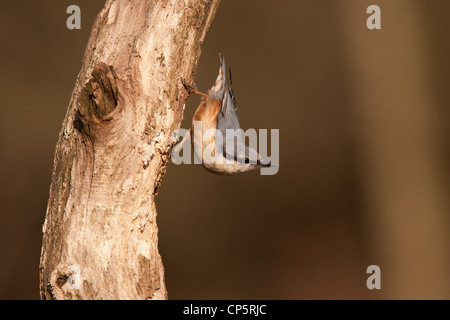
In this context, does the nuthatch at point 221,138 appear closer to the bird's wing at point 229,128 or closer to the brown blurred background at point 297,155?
the bird's wing at point 229,128

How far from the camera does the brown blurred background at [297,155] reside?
3.95m

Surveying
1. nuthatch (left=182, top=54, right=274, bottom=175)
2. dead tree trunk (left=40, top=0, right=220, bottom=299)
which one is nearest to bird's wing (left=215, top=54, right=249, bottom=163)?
nuthatch (left=182, top=54, right=274, bottom=175)

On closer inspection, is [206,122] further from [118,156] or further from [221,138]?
[118,156]

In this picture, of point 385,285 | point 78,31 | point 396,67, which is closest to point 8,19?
point 78,31

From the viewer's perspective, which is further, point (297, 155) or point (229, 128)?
point (297, 155)

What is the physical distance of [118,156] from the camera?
186 cm

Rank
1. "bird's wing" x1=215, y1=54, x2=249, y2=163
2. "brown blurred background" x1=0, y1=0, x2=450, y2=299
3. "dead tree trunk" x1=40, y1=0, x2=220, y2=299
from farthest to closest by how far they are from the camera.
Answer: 1. "brown blurred background" x1=0, y1=0, x2=450, y2=299
2. "bird's wing" x1=215, y1=54, x2=249, y2=163
3. "dead tree trunk" x1=40, y1=0, x2=220, y2=299

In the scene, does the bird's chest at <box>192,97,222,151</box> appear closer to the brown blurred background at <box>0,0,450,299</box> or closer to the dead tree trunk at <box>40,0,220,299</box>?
the dead tree trunk at <box>40,0,220,299</box>

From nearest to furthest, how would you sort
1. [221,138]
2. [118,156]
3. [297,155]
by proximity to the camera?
1. [118,156]
2. [221,138]
3. [297,155]

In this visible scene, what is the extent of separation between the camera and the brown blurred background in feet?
13.0

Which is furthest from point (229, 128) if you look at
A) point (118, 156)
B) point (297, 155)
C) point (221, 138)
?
point (297, 155)

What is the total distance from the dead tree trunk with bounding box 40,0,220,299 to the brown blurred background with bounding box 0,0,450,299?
6.33 ft

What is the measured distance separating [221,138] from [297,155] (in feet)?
6.82

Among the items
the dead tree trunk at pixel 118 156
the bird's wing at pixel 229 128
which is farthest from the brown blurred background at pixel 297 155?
the dead tree trunk at pixel 118 156
